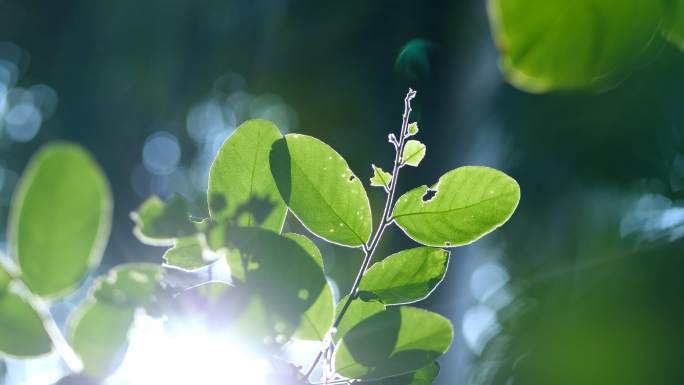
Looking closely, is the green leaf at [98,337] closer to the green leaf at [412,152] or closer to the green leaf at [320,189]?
the green leaf at [320,189]

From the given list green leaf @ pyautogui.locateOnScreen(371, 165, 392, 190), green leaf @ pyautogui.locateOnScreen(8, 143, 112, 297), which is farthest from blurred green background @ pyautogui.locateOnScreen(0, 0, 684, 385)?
green leaf @ pyautogui.locateOnScreen(8, 143, 112, 297)

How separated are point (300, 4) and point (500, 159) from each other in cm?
169

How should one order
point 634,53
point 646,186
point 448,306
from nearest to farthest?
point 634,53, point 646,186, point 448,306

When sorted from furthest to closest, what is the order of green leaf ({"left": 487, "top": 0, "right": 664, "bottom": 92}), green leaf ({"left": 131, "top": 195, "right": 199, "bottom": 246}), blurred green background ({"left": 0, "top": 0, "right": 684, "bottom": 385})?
blurred green background ({"left": 0, "top": 0, "right": 684, "bottom": 385}) < green leaf ({"left": 131, "top": 195, "right": 199, "bottom": 246}) < green leaf ({"left": 487, "top": 0, "right": 664, "bottom": 92})

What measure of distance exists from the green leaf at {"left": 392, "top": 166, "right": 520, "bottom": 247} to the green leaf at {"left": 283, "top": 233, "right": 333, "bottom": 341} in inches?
3.7

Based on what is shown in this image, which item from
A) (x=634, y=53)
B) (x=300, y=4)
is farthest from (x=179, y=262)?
(x=300, y=4)

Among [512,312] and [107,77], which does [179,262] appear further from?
[107,77]

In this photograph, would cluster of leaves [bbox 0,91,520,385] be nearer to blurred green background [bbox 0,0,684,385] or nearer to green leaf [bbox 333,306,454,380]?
green leaf [bbox 333,306,454,380]

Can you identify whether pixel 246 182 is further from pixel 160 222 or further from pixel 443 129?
pixel 443 129

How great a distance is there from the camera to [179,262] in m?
Answer: 0.33

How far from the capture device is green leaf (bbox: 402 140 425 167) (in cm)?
36

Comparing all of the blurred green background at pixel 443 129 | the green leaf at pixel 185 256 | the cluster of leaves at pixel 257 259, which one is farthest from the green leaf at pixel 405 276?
the blurred green background at pixel 443 129

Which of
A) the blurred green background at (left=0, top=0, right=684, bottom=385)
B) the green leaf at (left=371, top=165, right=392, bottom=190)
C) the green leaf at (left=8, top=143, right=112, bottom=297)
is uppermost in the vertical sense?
the green leaf at (left=8, top=143, right=112, bottom=297)

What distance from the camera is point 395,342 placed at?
286 millimetres
